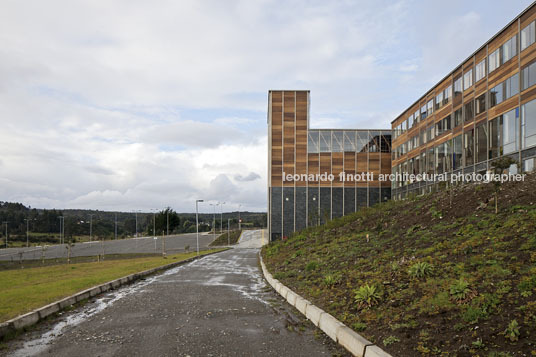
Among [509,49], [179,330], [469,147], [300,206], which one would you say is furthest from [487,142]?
[179,330]

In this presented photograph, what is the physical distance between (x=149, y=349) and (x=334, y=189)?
55073mm

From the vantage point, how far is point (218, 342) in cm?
742

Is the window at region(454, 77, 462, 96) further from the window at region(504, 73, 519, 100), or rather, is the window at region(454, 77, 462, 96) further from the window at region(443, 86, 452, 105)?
the window at region(504, 73, 519, 100)

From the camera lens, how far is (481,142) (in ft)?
116

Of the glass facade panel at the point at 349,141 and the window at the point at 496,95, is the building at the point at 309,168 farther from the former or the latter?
the window at the point at 496,95

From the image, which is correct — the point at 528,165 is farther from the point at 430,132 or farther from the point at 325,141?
the point at 325,141

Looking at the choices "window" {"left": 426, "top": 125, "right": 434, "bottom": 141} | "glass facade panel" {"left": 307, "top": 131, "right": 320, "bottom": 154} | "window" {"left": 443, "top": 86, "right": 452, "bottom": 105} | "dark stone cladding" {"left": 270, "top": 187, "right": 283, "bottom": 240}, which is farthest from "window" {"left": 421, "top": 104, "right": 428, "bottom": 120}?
"dark stone cladding" {"left": 270, "top": 187, "right": 283, "bottom": 240}

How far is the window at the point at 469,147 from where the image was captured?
36947 millimetres

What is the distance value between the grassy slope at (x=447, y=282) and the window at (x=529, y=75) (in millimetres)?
14936

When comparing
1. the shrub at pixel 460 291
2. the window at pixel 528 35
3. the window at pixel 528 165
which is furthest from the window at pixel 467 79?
the shrub at pixel 460 291

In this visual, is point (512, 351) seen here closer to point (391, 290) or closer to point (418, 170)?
point (391, 290)

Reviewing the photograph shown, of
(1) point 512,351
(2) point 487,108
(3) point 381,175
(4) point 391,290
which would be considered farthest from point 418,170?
(1) point 512,351

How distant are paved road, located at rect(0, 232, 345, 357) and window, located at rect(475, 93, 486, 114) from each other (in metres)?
29.8

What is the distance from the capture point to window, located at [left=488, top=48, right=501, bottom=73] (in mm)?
32844
